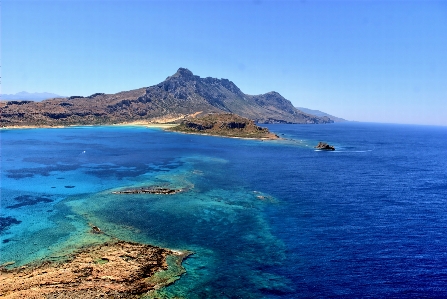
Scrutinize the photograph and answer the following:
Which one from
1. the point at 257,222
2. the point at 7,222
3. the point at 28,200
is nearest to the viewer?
the point at 7,222

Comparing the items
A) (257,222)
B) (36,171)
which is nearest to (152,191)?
(257,222)

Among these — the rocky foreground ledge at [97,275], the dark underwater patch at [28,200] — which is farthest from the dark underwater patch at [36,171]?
the rocky foreground ledge at [97,275]

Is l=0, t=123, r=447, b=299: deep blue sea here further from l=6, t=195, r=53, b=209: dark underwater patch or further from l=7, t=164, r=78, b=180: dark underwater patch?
l=6, t=195, r=53, b=209: dark underwater patch

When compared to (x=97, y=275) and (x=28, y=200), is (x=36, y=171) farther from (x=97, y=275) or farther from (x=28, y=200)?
(x=97, y=275)

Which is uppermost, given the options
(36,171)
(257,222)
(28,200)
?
(36,171)

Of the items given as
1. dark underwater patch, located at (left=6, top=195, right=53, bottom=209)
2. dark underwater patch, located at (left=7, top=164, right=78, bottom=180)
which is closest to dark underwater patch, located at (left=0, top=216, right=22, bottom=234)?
dark underwater patch, located at (left=6, top=195, right=53, bottom=209)

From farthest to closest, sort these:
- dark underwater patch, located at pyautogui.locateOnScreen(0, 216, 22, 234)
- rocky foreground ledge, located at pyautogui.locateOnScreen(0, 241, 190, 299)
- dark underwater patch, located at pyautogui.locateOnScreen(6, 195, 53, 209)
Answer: dark underwater patch, located at pyautogui.locateOnScreen(6, 195, 53, 209), dark underwater patch, located at pyautogui.locateOnScreen(0, 216, 22, 234), rocky foreground ledge, located at pyautogui.locateOnScreen(0, 241, 190, 299)

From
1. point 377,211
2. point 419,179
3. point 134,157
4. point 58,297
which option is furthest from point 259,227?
point 134,157
